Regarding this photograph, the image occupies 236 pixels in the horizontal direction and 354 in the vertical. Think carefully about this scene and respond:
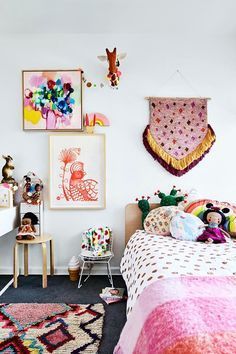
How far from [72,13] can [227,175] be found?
215cm

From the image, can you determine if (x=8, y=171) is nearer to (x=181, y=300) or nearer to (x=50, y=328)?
(x=50, y=328)

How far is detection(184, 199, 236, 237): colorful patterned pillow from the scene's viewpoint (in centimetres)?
269

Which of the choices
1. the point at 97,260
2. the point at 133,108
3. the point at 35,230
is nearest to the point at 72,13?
the point at 133,108

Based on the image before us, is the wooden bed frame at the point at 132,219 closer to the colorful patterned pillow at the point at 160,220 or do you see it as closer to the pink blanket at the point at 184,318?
the colorful patterned pillow at the point at 160,220

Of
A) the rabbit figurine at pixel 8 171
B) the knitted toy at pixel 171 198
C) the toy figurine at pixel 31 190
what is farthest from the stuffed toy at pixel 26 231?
the knitted toy at pixel 171 198

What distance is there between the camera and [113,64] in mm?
2941

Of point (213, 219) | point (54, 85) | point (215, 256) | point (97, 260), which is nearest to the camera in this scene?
point (215, 256)

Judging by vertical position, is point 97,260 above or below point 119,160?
below

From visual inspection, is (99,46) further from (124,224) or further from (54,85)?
(124,224)

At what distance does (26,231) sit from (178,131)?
70.7 inches

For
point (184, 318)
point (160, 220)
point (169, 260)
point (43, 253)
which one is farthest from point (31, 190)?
point (184, 318)

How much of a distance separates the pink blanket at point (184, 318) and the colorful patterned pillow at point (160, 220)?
1121 millimetres

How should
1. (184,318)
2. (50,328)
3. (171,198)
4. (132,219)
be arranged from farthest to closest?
(132,219) < (171,198) < (50,328) < (184,318)

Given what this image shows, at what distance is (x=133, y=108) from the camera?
3180 mm
